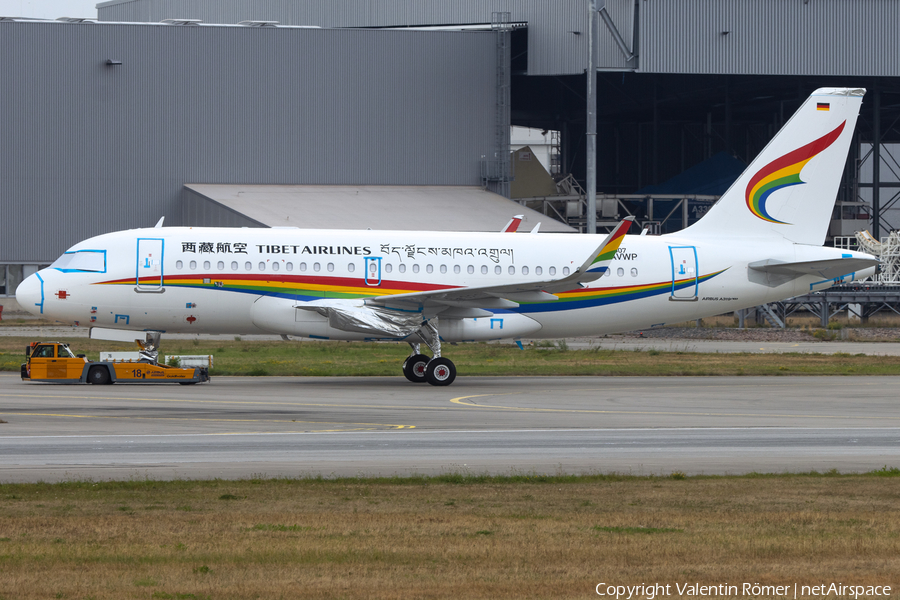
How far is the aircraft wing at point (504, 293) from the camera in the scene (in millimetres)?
28609

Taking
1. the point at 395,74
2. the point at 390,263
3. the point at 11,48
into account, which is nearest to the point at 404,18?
the point at 395,74

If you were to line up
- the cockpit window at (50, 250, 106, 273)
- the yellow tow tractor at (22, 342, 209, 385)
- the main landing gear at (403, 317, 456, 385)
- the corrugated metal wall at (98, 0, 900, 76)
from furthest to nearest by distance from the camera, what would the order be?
the corrugated metal wall at (98, 0, 900, 76) < the main landing gear at (403, 317, 456, 385) < the cockpit window at (50, 250, 106, 273) < the yellow tow tractor at (22, 342, 209, 385)

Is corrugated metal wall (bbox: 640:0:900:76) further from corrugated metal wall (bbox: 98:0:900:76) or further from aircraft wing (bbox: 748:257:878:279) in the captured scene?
aircraft wing (bbox: 748:257:878:279)

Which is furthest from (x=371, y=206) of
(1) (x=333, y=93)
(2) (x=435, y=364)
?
(2) (x=435, y=364)

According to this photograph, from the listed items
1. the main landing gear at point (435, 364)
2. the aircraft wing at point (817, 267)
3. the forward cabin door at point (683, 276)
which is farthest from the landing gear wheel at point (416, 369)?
the aircraft wing at point (817, 267)

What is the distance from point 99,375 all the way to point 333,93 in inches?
1542

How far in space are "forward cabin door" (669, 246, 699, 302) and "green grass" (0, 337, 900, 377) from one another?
358cm

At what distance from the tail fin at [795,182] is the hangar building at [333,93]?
27.4 metres

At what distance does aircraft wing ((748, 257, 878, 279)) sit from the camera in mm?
32375

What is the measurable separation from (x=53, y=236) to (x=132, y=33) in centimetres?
1313

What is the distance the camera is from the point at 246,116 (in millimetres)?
64250

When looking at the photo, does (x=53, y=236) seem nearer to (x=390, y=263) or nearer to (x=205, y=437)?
(x=390, y=263)

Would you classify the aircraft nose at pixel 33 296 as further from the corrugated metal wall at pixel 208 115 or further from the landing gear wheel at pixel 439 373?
the corrugated metal wall at pixel 208 115

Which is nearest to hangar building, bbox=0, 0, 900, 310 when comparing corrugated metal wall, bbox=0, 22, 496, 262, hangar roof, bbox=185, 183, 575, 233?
corrugated metal wall, bbox=0, 22, 496, 262
